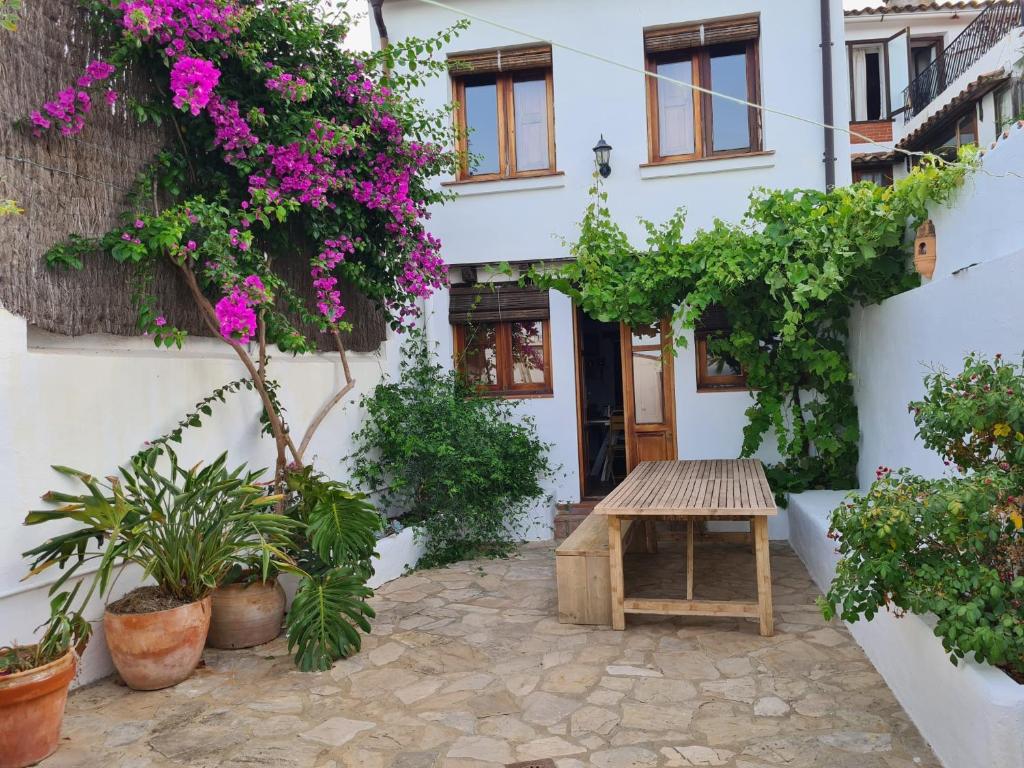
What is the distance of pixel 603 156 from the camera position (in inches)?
277

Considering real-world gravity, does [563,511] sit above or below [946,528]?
below

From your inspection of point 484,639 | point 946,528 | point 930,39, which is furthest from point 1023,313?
point 930,39

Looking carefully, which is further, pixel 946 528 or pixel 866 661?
pixel 866 661

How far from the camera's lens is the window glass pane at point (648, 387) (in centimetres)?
721

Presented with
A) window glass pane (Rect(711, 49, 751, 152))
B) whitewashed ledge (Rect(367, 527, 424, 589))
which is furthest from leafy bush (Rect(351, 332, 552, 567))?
window glass pane (Rect(711, 49, 751, 152))

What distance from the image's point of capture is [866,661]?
3869 millimetres

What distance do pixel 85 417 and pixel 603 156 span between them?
503 centimetres

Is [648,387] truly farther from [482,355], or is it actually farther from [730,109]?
[730,109]

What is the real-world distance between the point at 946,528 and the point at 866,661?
1.56 m

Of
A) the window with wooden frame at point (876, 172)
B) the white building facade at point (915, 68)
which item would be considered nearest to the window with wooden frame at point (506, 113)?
the white building facade at point (915, 68)

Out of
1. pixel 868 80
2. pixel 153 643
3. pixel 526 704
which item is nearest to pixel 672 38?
pixel 526 704

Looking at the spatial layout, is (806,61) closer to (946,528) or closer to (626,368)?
(626,368)

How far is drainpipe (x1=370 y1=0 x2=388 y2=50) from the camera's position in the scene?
24.3 ft

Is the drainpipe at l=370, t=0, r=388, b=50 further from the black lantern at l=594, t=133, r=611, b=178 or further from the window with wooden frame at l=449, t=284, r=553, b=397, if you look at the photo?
the window with wooden frame at l=449, t=284, r=553, b=397
